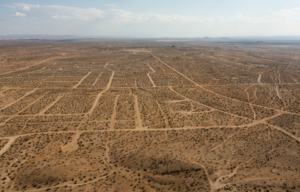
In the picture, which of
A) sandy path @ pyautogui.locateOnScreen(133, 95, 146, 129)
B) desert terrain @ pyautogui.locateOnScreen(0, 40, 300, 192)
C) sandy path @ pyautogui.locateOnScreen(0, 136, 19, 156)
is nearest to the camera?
desert terrain @ pyautogui.locateOnScreen(0, 40, 300, 192)

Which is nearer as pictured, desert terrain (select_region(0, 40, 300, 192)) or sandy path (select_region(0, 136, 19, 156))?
desert terrain (select_region(0, 40, 300, 192))

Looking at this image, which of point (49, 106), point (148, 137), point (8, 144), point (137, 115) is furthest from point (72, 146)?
point (49, 106)

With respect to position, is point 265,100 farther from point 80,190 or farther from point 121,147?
point 80,190

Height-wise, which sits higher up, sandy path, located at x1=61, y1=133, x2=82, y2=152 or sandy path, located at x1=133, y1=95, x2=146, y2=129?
sandy path, located at x1=133, y1=95, x2=146, y2=129

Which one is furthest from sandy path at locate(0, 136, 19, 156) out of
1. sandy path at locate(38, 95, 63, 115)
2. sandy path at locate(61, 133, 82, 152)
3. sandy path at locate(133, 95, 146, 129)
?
sandy path at locate(133, 95, 146, 129)

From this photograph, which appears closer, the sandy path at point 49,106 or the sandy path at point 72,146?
the sandy path at point 72,146

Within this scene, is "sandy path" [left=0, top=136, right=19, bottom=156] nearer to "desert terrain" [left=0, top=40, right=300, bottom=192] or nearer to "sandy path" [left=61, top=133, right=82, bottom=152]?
"desert terrain" [left=0, top=40, right=300, bottom=192]

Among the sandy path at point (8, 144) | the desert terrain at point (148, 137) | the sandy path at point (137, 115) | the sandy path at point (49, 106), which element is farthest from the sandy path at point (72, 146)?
the sandy path at point (49, 106)

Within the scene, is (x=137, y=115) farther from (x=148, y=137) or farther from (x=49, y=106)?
(x=49, y=106)

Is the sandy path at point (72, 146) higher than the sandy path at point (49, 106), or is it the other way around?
the sandy path at point (49, 106)

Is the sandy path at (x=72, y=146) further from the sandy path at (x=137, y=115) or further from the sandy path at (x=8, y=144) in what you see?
the sandy path at (x=137, y=115)

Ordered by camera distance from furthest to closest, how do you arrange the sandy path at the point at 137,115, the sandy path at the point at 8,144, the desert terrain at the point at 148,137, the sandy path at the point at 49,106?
the sandy path at the point at 49,106, the sandy path at the point at 137,115, the sandy path at the point at 8,144, the desert terrain at the point at 148,137

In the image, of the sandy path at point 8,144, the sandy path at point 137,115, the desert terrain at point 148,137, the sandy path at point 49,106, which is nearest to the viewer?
the desert terrain at point 148,137
